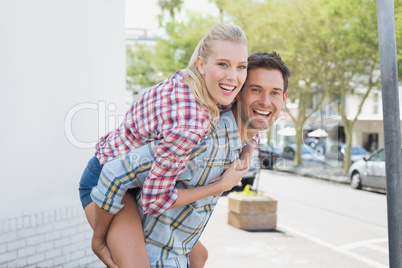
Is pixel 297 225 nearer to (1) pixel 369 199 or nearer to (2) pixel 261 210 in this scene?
(2) pixel 261 210

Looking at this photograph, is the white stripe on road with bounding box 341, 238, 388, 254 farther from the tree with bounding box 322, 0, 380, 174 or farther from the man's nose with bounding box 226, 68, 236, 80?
the tree with bounding box 322, 0, 380, 174

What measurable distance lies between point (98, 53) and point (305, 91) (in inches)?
819

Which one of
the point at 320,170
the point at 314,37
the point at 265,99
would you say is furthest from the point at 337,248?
the point at 320,170

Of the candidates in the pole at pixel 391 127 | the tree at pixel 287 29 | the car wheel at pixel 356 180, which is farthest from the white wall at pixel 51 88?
the tree at pixel 287 29

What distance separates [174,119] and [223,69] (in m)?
0.37

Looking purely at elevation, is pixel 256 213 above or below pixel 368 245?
above

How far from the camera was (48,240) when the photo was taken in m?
4.67

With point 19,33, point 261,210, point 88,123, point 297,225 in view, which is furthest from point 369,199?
point 19,33

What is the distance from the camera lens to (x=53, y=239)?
186 inches

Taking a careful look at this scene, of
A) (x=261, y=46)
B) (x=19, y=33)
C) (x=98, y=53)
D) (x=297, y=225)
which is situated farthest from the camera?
(x=261, y=46)

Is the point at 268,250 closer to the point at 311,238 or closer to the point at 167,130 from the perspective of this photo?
the point at 311,238

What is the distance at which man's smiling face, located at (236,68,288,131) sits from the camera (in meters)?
2.34

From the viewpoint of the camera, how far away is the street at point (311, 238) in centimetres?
654

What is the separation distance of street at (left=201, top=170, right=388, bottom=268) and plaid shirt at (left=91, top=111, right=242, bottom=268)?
4097mm
